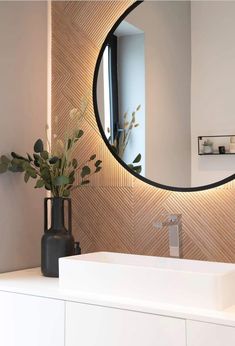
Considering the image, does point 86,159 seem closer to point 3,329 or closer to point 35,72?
point 35,72

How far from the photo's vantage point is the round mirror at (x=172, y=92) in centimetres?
177

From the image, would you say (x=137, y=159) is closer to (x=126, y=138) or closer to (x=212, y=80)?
(x=126, y=138)

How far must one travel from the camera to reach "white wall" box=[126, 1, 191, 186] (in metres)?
1.85

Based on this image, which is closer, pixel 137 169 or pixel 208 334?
pixel 208 334

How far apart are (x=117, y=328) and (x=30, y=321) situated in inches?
13.8

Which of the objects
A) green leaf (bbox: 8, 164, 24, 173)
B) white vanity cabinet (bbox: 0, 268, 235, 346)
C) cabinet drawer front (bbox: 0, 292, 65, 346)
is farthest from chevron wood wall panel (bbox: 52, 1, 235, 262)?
cabinet drawer front (bbox: 0, 292, 65, 346)

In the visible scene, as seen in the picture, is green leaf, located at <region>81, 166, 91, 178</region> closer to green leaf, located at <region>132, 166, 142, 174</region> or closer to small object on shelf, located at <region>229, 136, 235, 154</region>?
green leaf, located at <region>132, 166, 142, 174</region>

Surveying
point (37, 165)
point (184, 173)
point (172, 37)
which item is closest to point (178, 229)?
point (184, 173)

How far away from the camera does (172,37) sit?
1.88m

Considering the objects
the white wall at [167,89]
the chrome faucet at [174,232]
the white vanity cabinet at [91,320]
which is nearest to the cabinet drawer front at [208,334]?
the white vanity cabinet at [91,320]

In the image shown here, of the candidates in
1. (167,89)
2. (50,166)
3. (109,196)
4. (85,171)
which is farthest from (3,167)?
(167,89)

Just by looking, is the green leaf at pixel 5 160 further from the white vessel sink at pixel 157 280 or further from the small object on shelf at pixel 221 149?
the small object on shelf at pixel 221 149

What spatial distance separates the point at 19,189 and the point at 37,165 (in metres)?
0.16

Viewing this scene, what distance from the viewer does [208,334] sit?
1.25 m
